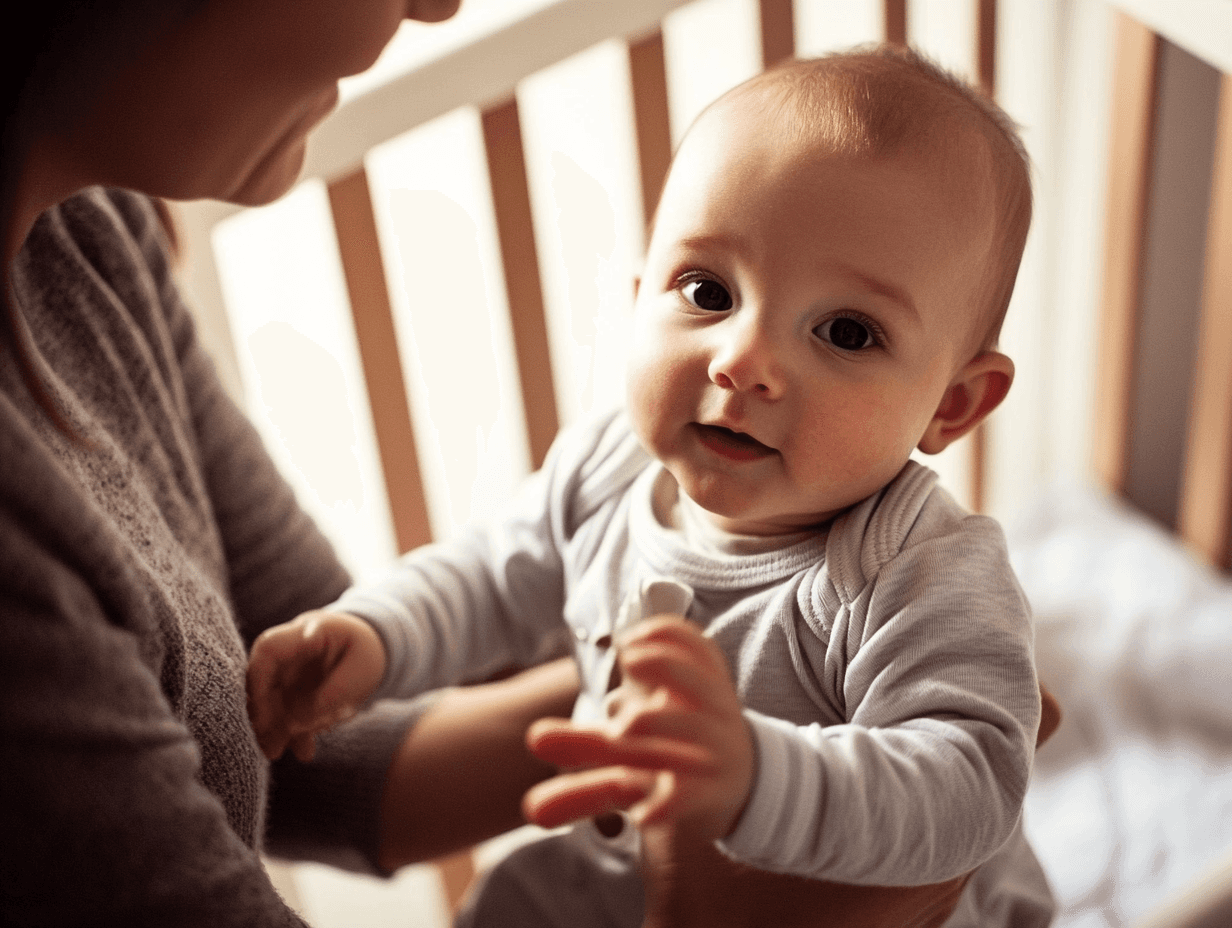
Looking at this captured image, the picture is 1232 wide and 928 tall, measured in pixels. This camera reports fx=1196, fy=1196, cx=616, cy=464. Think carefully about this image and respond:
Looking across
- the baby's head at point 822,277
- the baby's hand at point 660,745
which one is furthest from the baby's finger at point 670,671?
the baby's head at point 822,277

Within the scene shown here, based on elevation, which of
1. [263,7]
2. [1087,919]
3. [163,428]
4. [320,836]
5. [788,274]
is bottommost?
[1087,919]

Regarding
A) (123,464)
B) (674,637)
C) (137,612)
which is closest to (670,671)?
(674,637)

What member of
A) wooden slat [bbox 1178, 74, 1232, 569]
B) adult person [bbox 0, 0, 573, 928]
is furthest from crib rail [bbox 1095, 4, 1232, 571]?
adult person [bbox 0, 0, 573, 928]

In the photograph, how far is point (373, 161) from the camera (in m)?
1.46

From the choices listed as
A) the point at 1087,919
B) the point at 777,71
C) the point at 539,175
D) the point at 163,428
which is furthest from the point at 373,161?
the point at 1087,919

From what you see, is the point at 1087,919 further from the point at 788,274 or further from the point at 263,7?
the point at 263,7

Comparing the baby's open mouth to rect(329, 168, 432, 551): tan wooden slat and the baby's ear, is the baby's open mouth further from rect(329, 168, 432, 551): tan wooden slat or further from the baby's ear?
rect(329, 168, 432, 551): tan wooden slat

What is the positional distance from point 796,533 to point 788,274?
6.8 inches

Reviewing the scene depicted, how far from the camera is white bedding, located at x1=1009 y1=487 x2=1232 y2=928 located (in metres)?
1.11

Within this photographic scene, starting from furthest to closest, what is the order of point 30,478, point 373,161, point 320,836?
1. point 373,161
2. point 320,836
3. point 30,478

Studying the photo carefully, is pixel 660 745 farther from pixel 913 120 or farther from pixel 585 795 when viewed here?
pixel 913 120

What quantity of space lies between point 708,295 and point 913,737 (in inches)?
10.3

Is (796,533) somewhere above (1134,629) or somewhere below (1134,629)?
above

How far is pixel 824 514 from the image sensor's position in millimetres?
716
